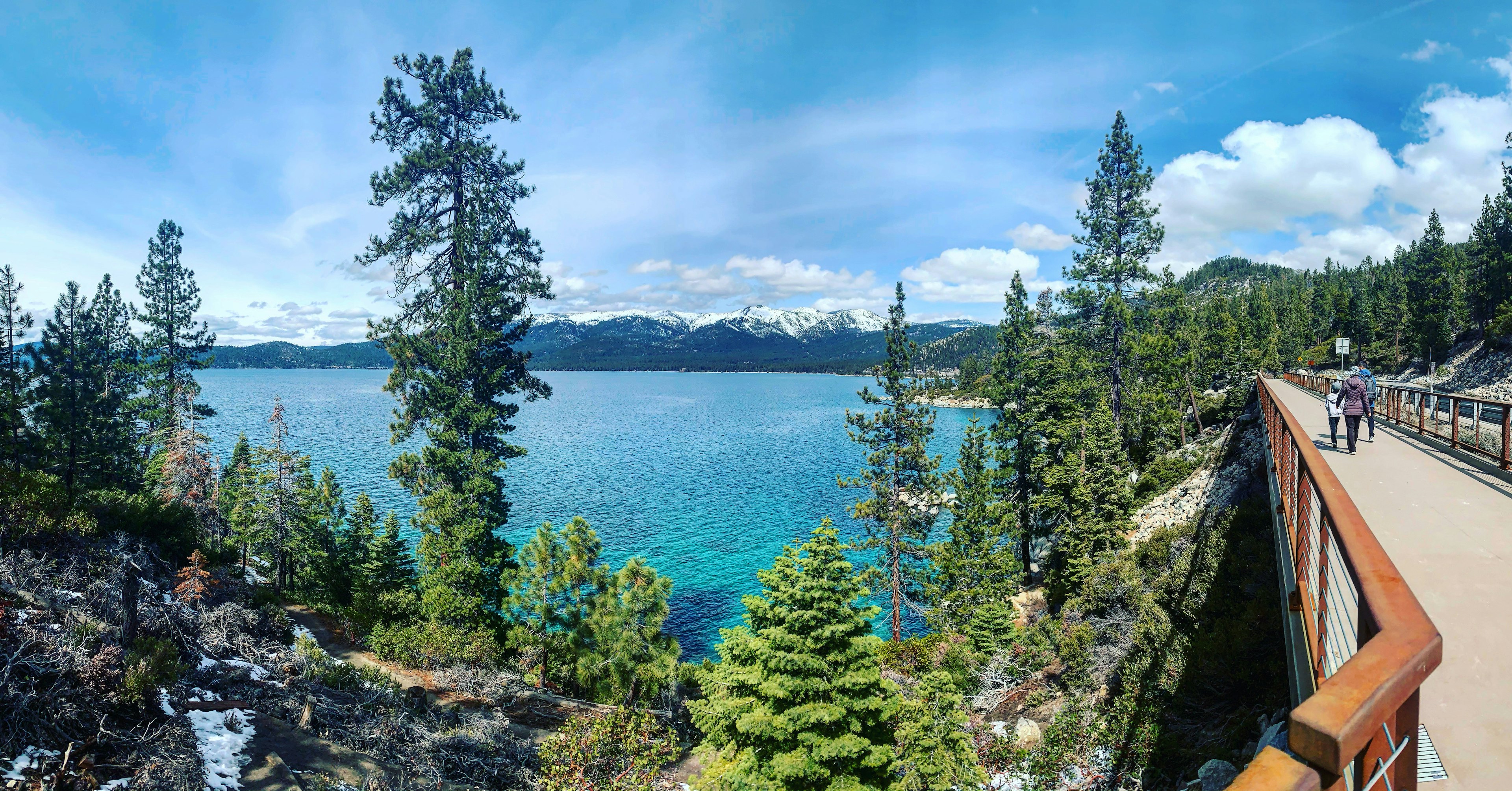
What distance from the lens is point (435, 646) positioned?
766 inches

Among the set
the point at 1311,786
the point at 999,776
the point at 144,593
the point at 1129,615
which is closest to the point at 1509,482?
the point at 1129,615

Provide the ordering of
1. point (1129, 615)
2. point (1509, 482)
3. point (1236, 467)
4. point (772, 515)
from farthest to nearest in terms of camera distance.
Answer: point (772, 515) < point (1236, 467) < point (1129, 615) < point (1509, 482)

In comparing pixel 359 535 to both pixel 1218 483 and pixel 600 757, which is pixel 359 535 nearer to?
pixel 600 757

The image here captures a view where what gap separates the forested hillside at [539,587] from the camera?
35.2 ft

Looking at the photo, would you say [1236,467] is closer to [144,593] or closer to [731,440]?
[144,593]

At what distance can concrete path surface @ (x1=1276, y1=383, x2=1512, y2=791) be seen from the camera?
11.4 feet

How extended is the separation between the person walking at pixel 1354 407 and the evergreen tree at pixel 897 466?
46.8 ft

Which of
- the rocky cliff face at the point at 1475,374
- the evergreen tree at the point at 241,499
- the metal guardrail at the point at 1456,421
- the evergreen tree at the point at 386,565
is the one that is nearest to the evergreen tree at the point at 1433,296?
the rocky cliff face at the point at 1475,374

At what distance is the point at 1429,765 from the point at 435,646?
21791 millimetres

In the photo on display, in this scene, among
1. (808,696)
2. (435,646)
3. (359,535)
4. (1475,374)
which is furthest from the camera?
(1475,374)

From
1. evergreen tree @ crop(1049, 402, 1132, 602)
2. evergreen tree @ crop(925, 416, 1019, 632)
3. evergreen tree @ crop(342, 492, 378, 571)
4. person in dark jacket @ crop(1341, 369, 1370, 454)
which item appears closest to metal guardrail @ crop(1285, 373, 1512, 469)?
person in dark jacket @ crop(1341, 369, 1370, 454)

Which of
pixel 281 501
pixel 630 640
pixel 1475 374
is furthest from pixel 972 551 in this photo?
pixel 1475 374

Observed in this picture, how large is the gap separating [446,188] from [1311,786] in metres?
22.9

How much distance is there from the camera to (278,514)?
28.8 m
